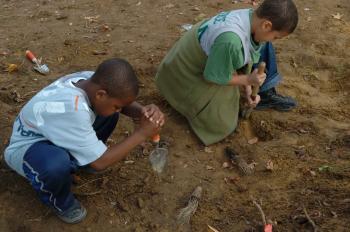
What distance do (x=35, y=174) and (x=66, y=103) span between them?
41 cm

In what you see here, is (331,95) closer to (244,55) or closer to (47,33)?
(244,55)

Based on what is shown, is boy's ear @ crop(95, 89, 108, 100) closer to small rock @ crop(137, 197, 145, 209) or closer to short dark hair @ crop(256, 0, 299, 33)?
small rock @ crop(137, 197, 145, 209)

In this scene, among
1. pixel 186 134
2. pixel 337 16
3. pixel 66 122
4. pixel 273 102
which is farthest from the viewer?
pixel 337 16

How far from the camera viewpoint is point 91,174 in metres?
2.94

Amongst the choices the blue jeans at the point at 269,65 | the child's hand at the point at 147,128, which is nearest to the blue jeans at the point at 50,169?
the child's hand at the point at 147,128

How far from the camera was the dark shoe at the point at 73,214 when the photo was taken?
8.35ft

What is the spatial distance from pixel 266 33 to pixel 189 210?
1185 millimetres

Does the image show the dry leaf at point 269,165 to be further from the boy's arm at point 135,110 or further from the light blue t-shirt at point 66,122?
the light blue t-shirt at point 66,122

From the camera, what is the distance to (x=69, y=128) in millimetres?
2221

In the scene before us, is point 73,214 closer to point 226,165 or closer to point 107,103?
point 107,103

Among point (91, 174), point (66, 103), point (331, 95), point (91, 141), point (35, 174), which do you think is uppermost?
point (66, 103)

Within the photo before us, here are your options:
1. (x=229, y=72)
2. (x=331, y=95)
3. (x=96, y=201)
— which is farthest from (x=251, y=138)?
(x=96, y=201)

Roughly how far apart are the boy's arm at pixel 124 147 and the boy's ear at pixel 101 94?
0.25m

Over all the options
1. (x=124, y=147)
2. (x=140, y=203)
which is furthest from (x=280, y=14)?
(x=140, y=203)
